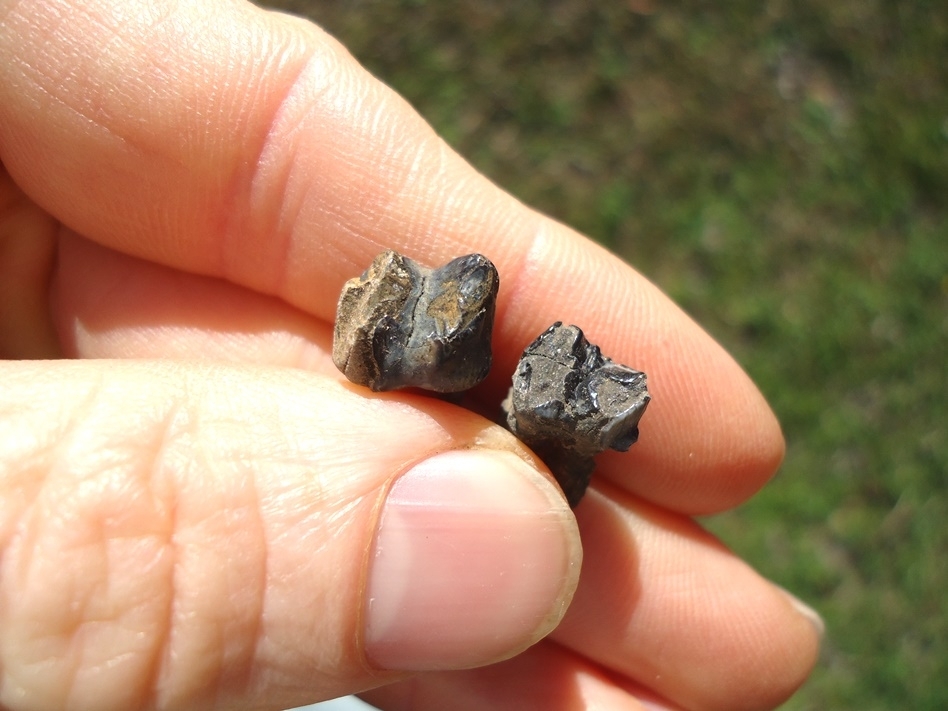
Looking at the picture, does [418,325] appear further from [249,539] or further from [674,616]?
[674,616]

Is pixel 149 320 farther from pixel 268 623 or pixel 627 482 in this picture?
pixel 627 482

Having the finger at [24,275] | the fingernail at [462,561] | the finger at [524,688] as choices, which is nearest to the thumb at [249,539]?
the fingernail at [462,561]

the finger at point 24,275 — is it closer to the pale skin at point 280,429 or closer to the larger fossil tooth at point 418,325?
the pale skin at point 280,429

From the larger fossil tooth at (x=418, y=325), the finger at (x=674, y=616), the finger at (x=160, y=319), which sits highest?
the larger fossil tooth at (x=418, y=325)

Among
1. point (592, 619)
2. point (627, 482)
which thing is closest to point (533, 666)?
point (592, 619)

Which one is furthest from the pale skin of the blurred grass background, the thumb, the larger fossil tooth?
the blurred grass background

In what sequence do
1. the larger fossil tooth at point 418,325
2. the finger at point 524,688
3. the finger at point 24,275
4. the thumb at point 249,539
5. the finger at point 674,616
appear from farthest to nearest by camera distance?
the finger at point 674,616 → the finger at point 524,688 → the finger at point 24,275 → the larger fossil tooth at point 418,325 → the thumb at point 249,539
